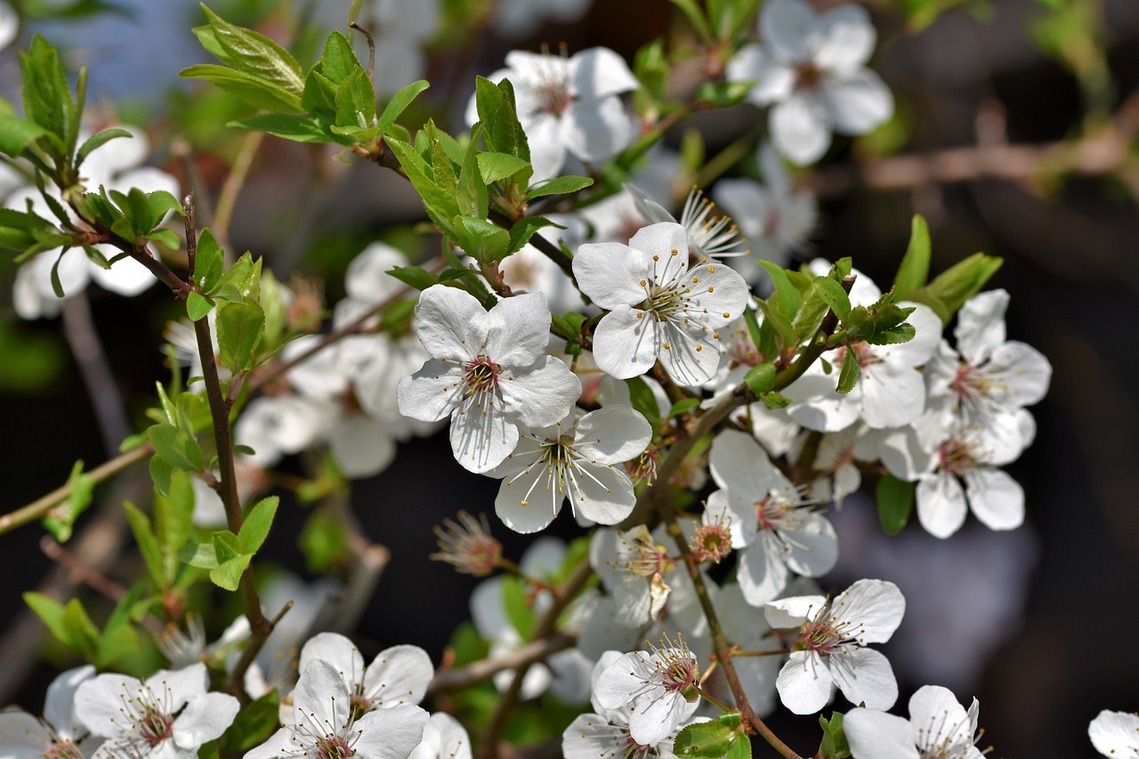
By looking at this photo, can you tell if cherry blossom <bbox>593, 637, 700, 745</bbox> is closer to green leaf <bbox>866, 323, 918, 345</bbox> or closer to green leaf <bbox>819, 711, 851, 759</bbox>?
green leaf <bbox>819, 711, 851, 759</bbox>

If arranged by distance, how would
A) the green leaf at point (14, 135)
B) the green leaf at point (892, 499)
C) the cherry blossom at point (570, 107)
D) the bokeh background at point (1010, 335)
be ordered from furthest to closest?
the bokeh background at point (1010, 335), the cherry blossom at point (570, 107), the green leaf at point (892, 499), the green leaf at point (14, 135)

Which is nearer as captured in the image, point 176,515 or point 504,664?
point 176,515

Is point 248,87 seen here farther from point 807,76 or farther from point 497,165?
point 807,76

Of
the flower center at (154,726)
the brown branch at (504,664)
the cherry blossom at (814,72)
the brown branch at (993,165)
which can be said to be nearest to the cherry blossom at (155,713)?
the flower center at (154,726)

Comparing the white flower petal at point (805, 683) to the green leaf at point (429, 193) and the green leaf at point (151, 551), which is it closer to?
the green leaf at point (429, 193)

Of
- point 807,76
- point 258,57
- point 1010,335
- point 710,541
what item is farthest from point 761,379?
point 1010,335

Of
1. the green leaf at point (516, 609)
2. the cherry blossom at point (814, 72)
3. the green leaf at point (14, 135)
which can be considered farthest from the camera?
the cherry blossom at point (814, 72)

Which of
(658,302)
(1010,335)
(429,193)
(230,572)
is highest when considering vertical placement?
(429,193)
